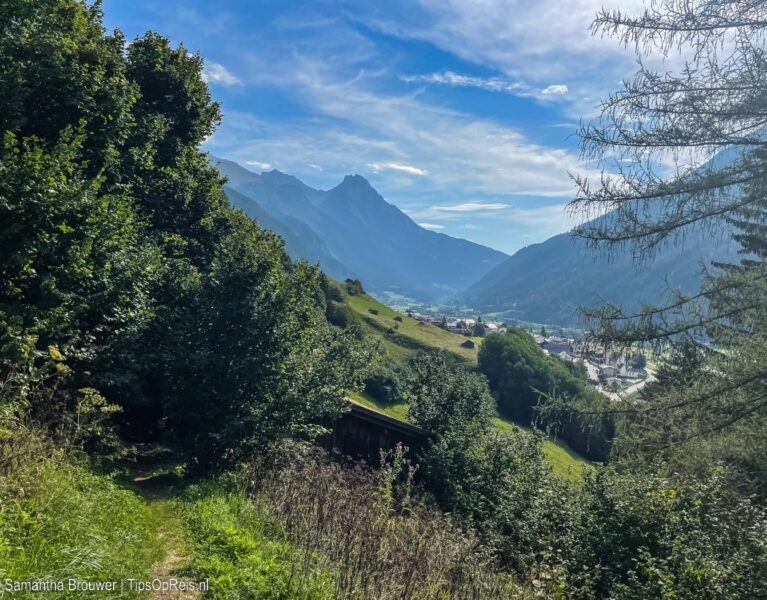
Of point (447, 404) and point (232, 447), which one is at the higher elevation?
point (447, 404)

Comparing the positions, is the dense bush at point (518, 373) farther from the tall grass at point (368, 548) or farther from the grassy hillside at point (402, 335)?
the tall grass at point (368, 548)

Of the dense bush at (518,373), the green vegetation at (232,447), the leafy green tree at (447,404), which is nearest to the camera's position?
the green vegetation at (232,447)

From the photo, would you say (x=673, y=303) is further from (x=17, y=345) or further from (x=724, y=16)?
(x=17, y=345)

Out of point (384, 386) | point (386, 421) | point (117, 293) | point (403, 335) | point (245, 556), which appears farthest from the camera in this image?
point (403, 335)

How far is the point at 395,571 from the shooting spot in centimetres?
564

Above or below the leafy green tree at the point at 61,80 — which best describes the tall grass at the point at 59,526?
below

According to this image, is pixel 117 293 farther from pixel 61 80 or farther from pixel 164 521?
pixel 61 80

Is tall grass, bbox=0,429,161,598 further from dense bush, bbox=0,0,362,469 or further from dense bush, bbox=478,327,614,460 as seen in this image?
dense bush, bbox=478,327,614,460

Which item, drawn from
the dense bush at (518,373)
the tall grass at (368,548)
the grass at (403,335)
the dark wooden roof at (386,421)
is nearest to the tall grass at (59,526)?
the tall grass at (368,548)

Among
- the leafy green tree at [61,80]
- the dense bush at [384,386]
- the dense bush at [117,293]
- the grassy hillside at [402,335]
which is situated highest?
the leafy green tree at [61,80]

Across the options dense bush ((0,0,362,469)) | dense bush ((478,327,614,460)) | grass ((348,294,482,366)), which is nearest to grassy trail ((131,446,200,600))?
dense bush ((0,0,362,469))

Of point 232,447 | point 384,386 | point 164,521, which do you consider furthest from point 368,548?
point 384,386

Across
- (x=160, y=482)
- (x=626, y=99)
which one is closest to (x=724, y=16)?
(x=626, y=99)

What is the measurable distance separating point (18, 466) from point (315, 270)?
848 centimetres
